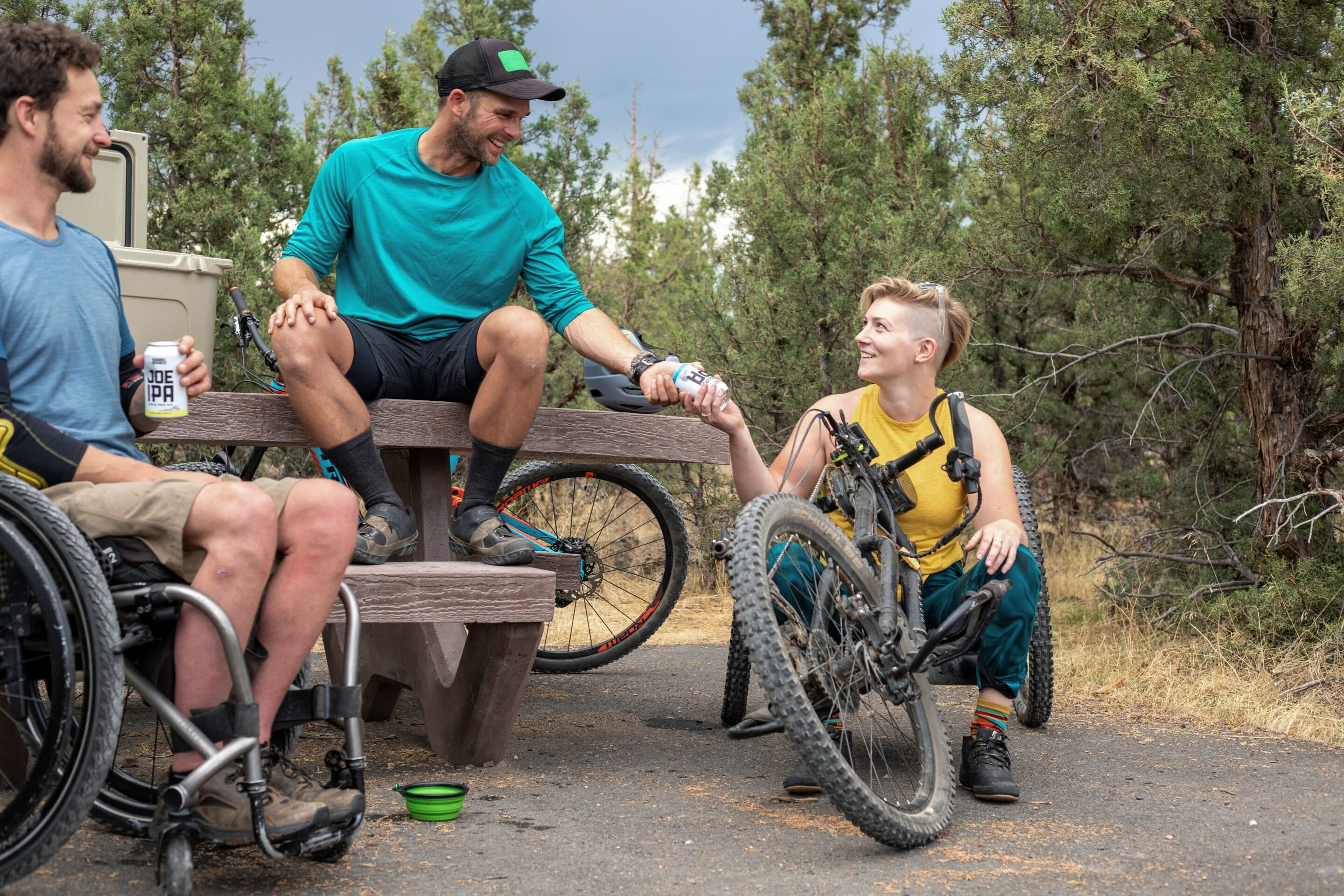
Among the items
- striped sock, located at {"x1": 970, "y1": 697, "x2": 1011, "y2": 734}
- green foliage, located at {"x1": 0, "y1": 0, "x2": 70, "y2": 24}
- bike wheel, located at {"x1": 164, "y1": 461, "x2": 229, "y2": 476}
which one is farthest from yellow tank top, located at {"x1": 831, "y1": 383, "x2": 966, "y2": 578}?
green foliage, located at {"x1": 0, "y1": 0, "x2": 70, "y2": 24}

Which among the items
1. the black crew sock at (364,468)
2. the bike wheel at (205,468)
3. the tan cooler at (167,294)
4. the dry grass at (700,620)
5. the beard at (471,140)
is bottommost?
the dry grass at (700,620)

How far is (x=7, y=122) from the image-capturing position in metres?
2.33

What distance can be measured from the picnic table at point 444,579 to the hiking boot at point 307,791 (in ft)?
1.45

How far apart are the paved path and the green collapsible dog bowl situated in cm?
4

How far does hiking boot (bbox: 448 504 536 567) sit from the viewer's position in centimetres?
320

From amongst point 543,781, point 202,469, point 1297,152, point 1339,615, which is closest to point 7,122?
point 202,469

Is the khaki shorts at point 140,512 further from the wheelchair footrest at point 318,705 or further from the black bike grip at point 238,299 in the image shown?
the black bike grip at point 238,299

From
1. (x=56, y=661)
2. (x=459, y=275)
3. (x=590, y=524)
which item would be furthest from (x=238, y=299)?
(x=590, y=524)

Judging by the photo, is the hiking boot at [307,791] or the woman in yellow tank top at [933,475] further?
the woman in yellow tank top at [933,475]

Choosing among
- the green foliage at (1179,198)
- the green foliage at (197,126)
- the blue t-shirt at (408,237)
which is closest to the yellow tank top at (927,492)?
the blue t-shirt at (408,237)

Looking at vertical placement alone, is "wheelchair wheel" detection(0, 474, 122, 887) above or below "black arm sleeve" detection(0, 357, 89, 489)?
below

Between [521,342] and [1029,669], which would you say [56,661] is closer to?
[521,342]

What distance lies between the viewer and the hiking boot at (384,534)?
2992 millimetres

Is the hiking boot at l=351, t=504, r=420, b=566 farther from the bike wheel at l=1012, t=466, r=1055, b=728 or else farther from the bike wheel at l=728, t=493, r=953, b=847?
the bike wheel at l=1012, t=466, r=1055, b=728
